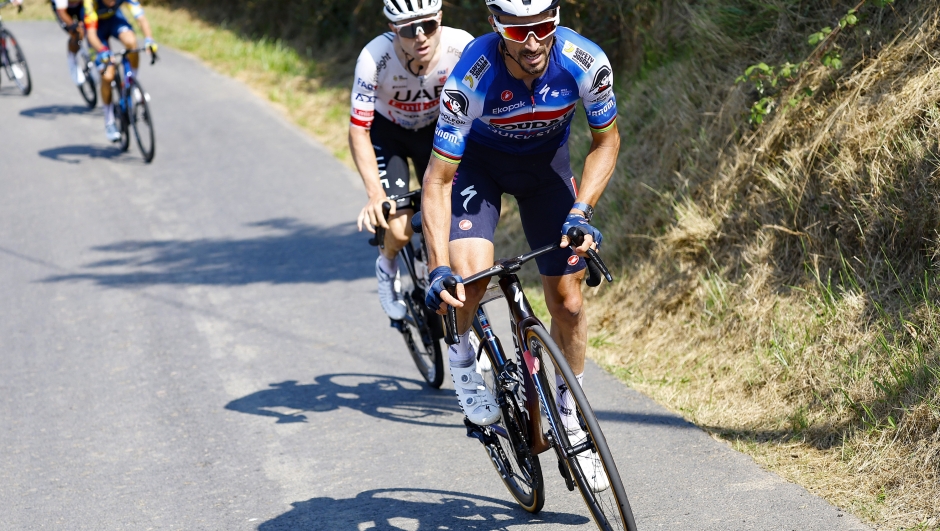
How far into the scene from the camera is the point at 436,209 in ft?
13.1

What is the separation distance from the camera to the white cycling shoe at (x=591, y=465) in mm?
3518

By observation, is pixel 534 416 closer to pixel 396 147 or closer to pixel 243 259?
pixel 396 147

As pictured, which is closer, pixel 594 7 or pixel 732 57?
pixel 732 57

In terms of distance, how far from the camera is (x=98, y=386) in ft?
21.5

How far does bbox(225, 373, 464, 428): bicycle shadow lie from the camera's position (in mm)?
5742

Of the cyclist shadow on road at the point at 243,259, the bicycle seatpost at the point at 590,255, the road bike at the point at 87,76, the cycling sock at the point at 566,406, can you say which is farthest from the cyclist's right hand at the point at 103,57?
the cycling sock at the point at 566,406

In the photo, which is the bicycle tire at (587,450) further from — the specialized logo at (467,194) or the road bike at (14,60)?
the road bike at (14,60)

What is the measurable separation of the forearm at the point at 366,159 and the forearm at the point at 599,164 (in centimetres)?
164

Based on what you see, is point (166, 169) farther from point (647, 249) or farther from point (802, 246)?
point (802, 246)

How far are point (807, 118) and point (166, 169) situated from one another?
29.9 ft

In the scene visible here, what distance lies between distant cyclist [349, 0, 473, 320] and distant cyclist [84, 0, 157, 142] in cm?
747

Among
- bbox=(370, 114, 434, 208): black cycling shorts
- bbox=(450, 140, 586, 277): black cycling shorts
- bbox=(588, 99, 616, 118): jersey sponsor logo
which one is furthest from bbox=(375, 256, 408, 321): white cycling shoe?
bbox=(588, 99, 616, 118): jersey sponsor logo

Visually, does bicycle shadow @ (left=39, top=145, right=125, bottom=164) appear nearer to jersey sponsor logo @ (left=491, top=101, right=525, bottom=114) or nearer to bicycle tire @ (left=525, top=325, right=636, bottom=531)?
jersey sponsor logo @ (left=491, top=101, right=525, bottom=114)

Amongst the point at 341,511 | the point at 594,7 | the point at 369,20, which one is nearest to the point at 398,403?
the point at 341,511
